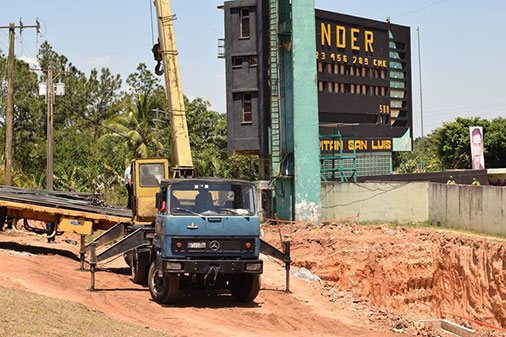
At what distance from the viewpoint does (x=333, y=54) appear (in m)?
44.8

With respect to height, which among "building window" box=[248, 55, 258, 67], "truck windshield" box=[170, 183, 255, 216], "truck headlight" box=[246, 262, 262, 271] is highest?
"building window" box=[248, 55, 258, 67]

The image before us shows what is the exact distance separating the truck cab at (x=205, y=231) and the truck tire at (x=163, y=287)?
0.02m

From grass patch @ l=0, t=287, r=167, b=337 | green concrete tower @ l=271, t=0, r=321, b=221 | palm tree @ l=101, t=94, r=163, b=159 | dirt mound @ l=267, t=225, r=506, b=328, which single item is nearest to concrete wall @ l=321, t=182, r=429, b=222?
green concrete tower @ l=271, t=0, r=321, b=221

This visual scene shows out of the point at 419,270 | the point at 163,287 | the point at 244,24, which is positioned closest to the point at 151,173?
the point at 163,287

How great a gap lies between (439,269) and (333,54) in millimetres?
19856

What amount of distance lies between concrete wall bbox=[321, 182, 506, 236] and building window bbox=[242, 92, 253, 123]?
369 inches

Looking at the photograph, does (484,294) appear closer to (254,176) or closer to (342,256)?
(342,256)

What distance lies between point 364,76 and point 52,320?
1500 inches

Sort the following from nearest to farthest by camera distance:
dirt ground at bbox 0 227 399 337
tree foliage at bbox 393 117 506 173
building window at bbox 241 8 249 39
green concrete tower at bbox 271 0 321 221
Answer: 1. dirt ground at bbox 0 227 399 337
2. green concrete tower at bbox 271 0 321 221
3. building window at bbox 241 8 249 39
4. tree foliage at bbox 393 117 506 173

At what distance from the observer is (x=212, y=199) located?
1661 cm

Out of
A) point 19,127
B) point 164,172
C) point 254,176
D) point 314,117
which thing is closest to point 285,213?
point 314,117

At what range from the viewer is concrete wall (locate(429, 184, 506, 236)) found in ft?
93.4

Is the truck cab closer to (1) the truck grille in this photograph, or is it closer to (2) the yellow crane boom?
(1) the truck grille

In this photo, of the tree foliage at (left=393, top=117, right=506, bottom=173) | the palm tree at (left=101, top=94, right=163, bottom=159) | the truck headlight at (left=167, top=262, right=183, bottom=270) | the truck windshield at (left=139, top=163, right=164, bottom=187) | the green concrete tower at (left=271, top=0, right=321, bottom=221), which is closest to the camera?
the truck headlight at (left=167, top=262, right=183, bottom=270)
